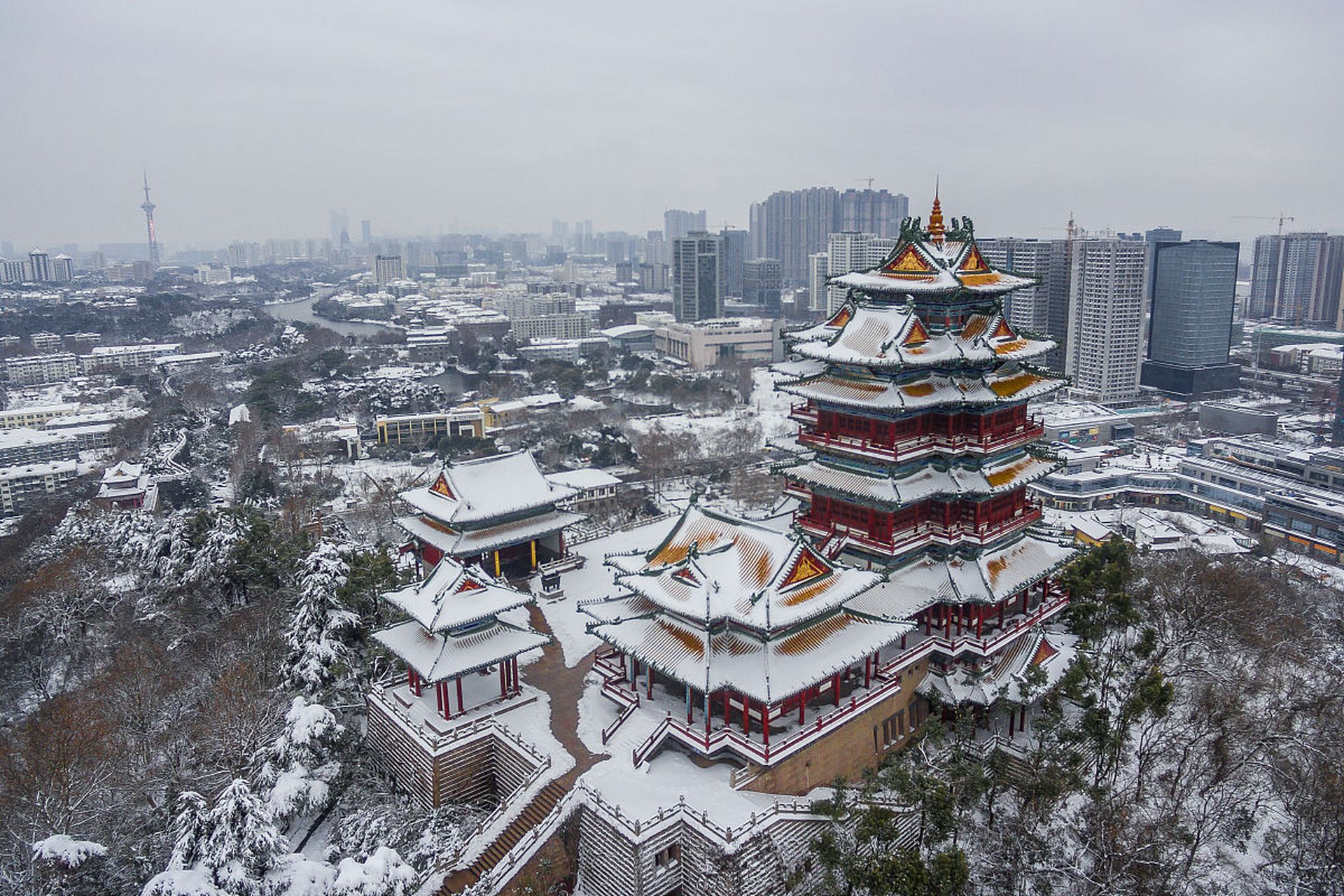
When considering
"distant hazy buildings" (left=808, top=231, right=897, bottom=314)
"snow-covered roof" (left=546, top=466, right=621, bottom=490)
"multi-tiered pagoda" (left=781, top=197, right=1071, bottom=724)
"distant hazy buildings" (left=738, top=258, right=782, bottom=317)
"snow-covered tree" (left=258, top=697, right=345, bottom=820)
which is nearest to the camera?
"snow-covered tree" (left=258, top=697, right=345, bottom=820)

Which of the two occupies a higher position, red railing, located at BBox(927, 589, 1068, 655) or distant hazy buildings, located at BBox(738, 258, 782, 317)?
distant hazy buildings, located at BBox(738, 258, 782, 317)

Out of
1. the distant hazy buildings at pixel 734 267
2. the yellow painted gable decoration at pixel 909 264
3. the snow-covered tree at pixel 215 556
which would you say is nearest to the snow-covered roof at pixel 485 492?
the snow-covered tree at pixel 215 556

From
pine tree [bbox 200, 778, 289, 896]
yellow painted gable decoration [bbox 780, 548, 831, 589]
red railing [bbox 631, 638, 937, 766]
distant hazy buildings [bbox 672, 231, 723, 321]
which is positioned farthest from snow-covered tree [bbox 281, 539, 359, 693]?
distant hazy buildings [bbox 672, 231, 723, 321]

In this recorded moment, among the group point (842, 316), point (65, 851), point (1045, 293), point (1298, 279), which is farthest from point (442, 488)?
point (1298, 279)

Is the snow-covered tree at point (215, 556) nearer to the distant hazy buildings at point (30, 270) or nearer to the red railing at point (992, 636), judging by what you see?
the red railing at point (992, 636)

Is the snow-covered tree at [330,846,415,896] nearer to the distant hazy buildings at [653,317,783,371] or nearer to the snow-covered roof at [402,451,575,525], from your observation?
the snow-covered roof at [402,451,575,525]

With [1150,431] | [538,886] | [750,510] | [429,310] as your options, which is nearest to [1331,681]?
[538,886]
